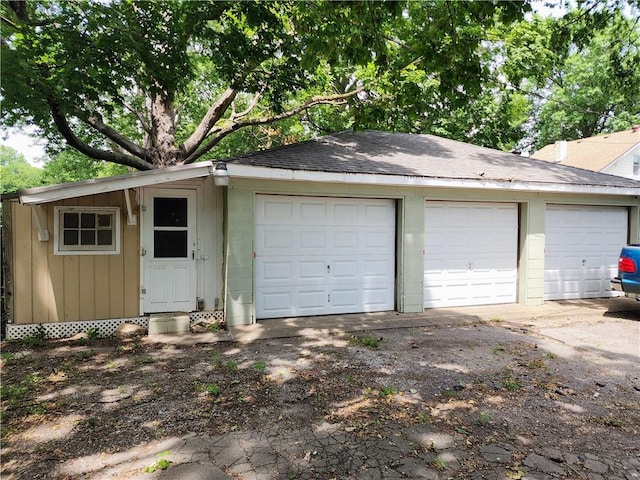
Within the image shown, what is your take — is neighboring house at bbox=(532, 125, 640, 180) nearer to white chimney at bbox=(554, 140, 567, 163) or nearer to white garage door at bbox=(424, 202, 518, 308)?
white chimney at bbox=(554, 140, 567, 163)

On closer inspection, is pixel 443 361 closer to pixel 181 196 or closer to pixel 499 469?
pixel 499 469

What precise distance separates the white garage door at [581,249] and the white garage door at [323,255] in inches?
152

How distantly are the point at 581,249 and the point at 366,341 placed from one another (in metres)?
6.21

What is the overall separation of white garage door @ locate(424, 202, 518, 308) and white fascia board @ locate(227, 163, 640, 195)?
640 mm

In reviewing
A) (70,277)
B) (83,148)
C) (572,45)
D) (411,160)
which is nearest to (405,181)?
(411,160)

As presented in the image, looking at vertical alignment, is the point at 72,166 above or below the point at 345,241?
above

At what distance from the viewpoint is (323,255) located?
23.1 ft

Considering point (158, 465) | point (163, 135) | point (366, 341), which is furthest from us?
point (163, 135)

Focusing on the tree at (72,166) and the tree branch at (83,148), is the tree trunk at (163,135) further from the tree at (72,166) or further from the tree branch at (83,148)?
the tree at (72,166)

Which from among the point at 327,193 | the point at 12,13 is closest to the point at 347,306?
the point at 327,193

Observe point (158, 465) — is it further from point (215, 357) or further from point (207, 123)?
point (207, 123)

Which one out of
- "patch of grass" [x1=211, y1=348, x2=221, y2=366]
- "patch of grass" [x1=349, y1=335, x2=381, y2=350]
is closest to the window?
"patch of grass" [x1=211, y1=348, x2=221, y2=366]

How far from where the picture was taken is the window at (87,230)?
5949mm

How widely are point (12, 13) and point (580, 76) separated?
28.9 meters
